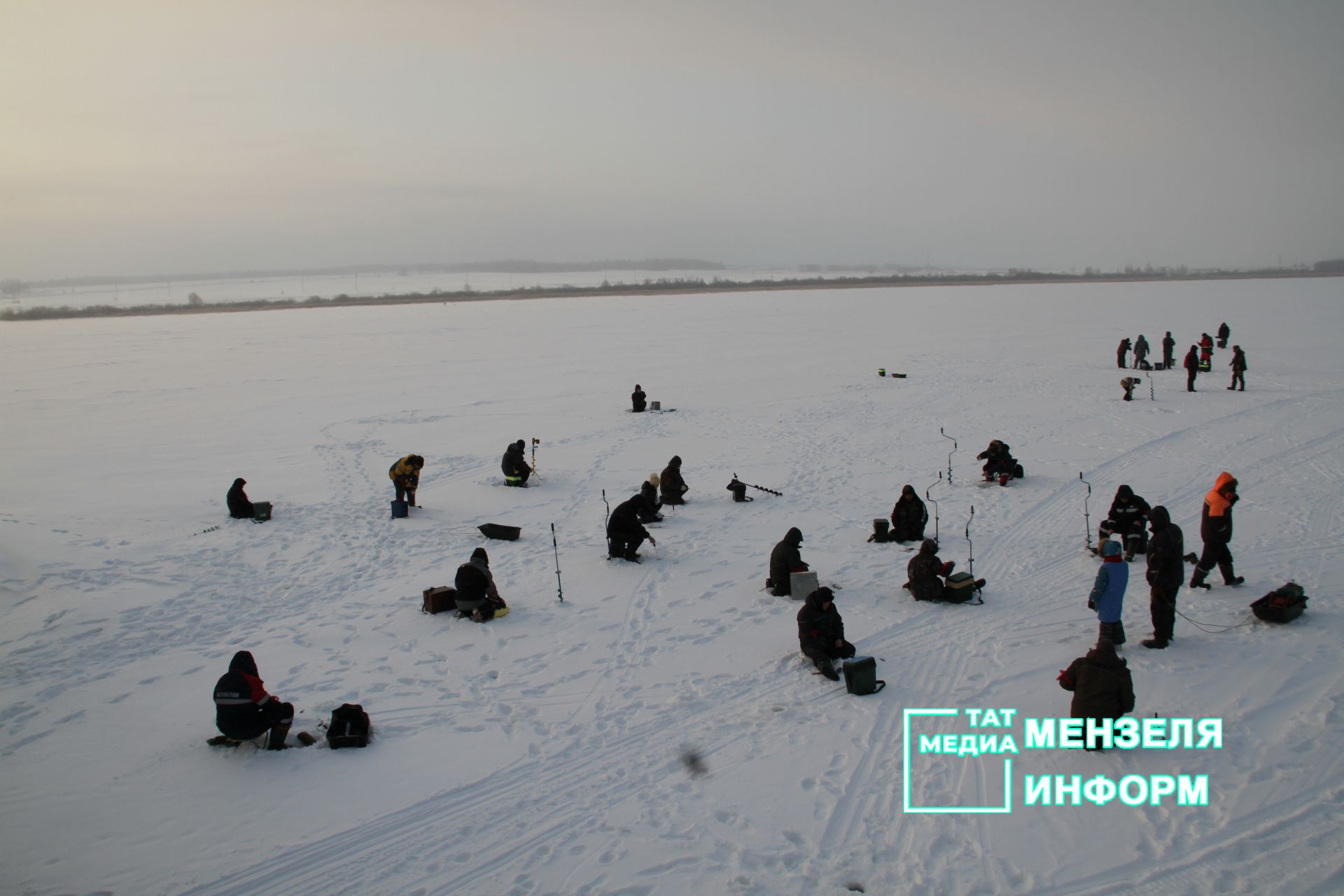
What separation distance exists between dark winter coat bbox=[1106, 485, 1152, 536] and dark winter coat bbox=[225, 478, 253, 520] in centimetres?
1307

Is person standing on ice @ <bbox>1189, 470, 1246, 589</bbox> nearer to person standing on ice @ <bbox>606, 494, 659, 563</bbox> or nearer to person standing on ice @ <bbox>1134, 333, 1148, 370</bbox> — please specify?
person standing on ice @ <bbox>606, 494, 659, 563</bbox>

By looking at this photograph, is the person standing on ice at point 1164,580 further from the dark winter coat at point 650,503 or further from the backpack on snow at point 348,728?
the backpack on snow at point 348,728

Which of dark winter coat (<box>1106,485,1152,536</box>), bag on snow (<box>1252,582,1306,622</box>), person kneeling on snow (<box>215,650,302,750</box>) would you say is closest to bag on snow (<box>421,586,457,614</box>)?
person kneeling on snow (<box>215,650,302,750</box>)

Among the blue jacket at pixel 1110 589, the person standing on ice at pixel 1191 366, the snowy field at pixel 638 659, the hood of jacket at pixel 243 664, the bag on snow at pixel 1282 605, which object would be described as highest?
the person standing on ice at pixel 1191 366

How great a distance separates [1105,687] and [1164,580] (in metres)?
2.26

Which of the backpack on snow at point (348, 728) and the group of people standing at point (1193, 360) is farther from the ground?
the group of people standing at point (1193, 360)

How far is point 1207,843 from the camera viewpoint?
16.9ft

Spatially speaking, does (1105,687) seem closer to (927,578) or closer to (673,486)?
(927,578)

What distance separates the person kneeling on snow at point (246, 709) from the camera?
20.6 ft

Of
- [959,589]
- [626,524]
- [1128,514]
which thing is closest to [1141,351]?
[1128,514]

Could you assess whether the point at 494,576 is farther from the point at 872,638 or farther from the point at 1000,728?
the point at 1000,728

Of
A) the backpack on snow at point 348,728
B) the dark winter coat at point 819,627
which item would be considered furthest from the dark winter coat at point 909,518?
the backpack on snow at point 348,728

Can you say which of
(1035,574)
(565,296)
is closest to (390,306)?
(565,296)

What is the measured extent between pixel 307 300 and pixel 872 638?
322 ft
